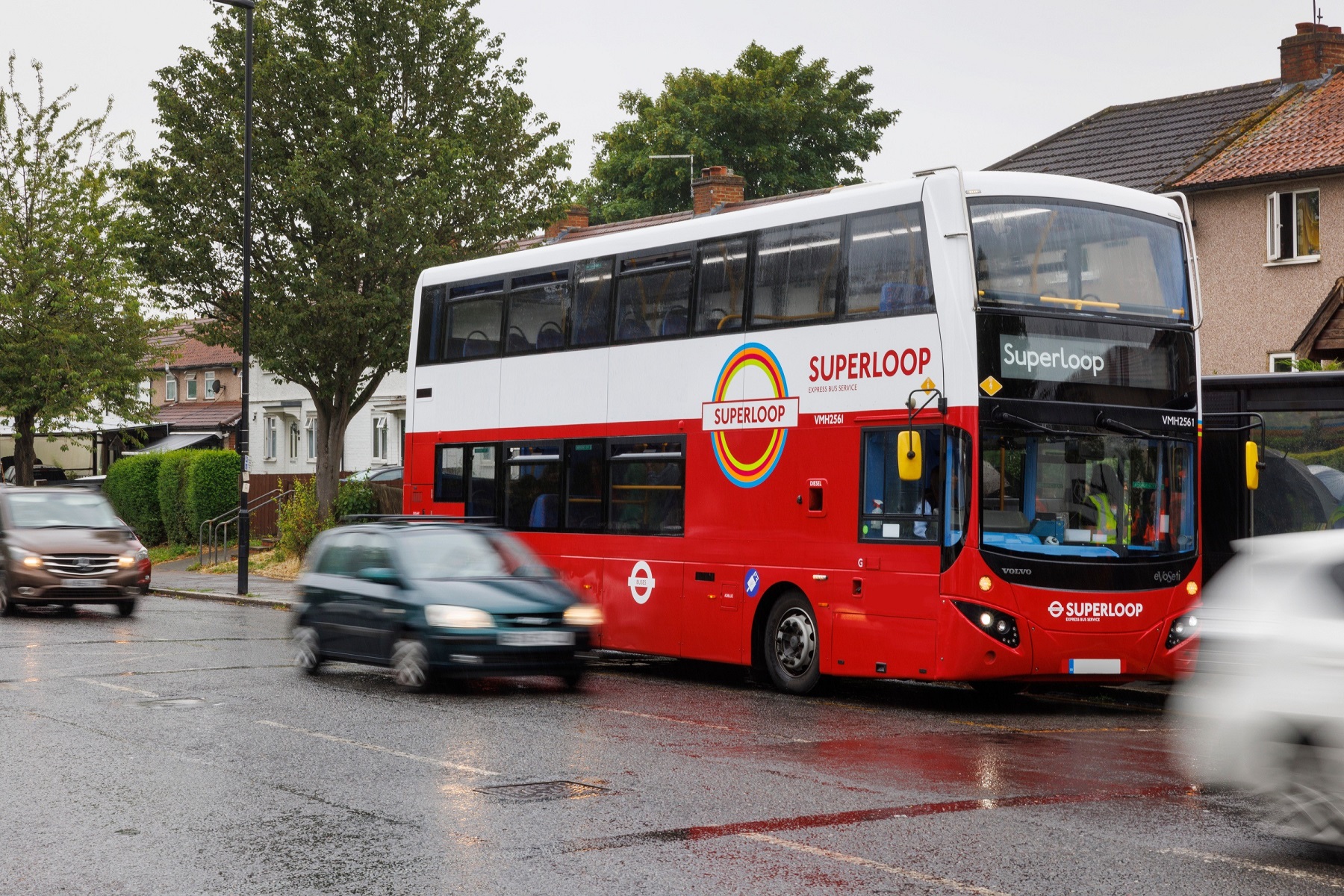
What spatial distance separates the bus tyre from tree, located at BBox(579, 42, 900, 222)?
41.3 meters

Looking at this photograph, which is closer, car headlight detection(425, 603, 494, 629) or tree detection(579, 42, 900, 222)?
car headlight detection(425, 603, 494, 629)

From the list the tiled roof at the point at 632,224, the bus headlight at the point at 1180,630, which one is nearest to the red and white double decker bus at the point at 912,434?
the bus headlight at the point at 1180,630

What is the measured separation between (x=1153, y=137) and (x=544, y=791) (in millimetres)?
28917

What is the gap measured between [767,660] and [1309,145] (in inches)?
787

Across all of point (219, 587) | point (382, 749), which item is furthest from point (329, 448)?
point (382, 749)

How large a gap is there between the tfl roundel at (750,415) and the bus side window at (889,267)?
1.11 metres

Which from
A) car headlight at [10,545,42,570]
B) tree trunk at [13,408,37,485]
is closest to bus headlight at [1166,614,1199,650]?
car headlight at [10,545,42,570]

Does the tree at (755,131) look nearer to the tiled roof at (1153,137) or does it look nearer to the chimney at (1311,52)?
the tiled roof at (1153,137)

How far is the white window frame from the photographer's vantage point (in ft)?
182

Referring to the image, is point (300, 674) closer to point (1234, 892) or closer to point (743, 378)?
point (743, 378)

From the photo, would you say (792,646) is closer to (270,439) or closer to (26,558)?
(26,558)

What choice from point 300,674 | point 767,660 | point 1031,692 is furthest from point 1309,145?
point 300,674

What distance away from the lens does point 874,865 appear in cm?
731

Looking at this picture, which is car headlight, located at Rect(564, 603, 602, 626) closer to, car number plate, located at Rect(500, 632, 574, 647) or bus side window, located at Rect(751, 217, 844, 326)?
car number plate, located at Rect(500, 632, 574, 647)
